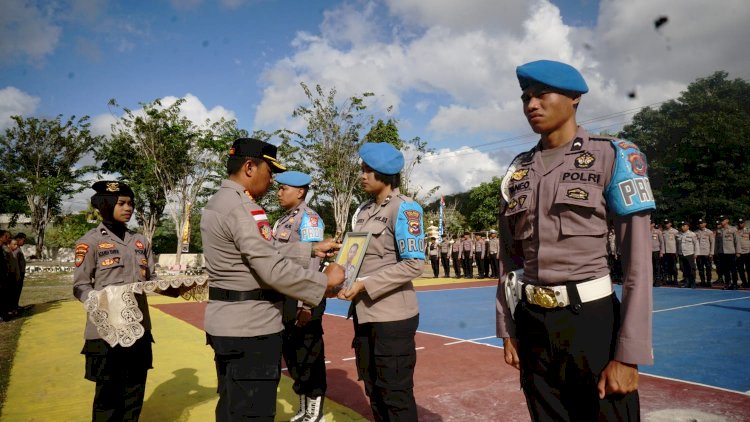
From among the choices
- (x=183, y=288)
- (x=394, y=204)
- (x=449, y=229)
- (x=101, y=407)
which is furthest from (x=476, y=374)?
(x=449, y=229)

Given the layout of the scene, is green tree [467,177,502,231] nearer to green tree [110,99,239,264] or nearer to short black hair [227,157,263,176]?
green tree [110,99,239,264]

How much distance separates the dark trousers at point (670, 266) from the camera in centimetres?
1648

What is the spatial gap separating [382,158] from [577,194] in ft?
5.47

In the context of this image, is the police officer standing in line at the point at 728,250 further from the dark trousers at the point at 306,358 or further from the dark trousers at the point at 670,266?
the dark trousers at the point at 306,358

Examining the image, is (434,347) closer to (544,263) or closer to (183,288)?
(183,288)

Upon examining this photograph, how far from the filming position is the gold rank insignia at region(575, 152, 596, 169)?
197 centimetres

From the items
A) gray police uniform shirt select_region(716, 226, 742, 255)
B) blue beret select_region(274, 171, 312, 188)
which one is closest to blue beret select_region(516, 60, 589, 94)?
blue beret select_region(274, 171, 312, 188)

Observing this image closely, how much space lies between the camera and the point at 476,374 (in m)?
5.37

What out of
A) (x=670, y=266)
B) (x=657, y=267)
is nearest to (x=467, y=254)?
(x=657, y=267)

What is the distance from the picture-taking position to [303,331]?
13.9 ft

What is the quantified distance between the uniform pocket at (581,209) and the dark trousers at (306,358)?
2866 mm

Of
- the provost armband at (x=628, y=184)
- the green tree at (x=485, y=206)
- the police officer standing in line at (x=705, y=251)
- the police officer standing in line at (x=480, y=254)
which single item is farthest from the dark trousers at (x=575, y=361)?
the green tree at (x=485, y=206)

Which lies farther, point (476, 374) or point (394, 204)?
point (476, 374)

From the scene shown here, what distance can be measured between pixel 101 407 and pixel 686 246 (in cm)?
1775
